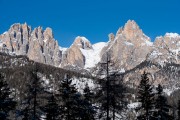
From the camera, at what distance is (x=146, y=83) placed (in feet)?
176

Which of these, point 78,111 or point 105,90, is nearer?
point 105,90

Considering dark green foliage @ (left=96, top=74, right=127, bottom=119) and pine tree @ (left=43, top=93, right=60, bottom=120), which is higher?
dark green foliage @ (left=96, top=74, right=127, bottom=119)

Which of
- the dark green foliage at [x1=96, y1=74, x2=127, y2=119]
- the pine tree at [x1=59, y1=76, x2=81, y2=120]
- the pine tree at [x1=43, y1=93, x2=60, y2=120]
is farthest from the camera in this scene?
the pine tree at [x1=43, y1=93, x2=60, y2=120]

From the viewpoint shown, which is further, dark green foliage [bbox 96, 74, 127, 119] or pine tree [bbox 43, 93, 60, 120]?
pine tree [bbox 43, 93, 60, 120]

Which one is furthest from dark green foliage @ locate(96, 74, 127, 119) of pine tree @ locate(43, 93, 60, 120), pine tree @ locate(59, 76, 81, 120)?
pine tree @ locate(43, 93, 60, 120)

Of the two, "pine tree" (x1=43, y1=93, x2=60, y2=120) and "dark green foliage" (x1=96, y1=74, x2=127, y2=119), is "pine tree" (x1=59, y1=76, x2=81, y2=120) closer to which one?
"dark green foliage" (x1=96, y1=74, x2=127, y2=119)

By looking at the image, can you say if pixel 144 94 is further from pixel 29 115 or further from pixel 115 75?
pixel 29 115

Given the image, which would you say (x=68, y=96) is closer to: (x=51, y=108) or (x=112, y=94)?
(x=112, y=94)

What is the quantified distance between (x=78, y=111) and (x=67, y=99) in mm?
4028

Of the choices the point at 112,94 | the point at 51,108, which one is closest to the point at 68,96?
the point at 112,94

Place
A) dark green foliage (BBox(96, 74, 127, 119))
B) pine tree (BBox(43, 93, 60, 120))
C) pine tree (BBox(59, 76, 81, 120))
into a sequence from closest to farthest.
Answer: dark green foliage (BBox(96, 74, 127, 119)) → pine tree (BBox(59, 76, 81, 120)) → pine tree (BBox(43, 93, 60, 120))

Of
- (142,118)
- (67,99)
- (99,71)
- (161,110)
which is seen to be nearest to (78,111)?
(67,99)

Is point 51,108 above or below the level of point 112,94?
below

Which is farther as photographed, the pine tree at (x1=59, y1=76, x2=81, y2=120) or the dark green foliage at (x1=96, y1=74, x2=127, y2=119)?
the pine tree at (x1=59, y1=76, x2=81, y2=120)
